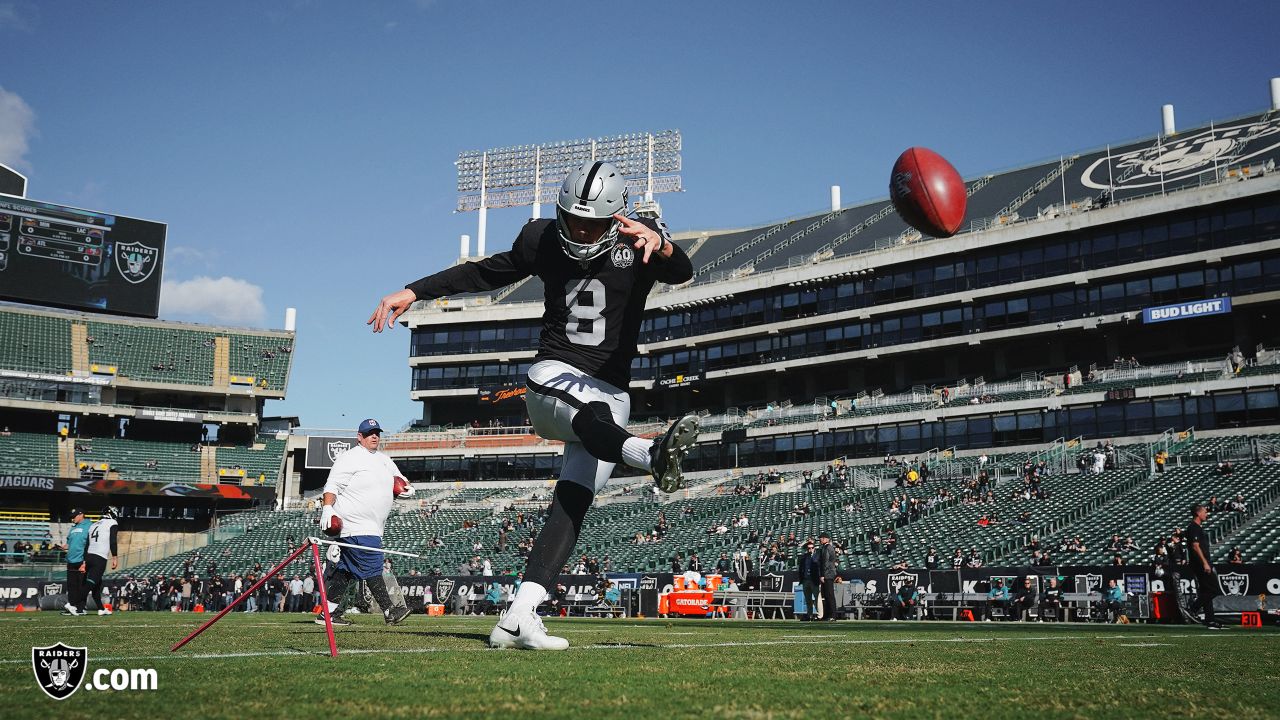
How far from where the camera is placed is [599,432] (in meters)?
5.53

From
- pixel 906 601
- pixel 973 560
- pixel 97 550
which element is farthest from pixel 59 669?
pixel 973 560

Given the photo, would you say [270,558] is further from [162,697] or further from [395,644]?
[162,697]

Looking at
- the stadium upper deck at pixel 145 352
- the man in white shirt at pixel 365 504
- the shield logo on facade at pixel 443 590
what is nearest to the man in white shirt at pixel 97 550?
the man in white shirt at pixel 365 504

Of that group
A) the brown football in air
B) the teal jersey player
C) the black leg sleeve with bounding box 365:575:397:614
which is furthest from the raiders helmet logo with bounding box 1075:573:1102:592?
the teal jersey player

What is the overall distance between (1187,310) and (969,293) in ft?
31.2

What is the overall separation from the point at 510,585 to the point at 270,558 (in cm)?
1969

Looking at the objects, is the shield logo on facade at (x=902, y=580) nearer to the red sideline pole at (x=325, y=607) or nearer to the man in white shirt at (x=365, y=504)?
the man in white shirt at (x=365, y=504)

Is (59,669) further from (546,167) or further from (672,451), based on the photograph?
(546,167)

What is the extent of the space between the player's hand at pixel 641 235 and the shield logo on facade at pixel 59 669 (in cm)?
339

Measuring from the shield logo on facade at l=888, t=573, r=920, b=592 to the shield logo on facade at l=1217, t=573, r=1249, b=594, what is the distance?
6.63 meters

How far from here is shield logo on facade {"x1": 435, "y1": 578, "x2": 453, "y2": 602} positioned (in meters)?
29.9

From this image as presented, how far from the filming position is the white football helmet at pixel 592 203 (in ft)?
18.9

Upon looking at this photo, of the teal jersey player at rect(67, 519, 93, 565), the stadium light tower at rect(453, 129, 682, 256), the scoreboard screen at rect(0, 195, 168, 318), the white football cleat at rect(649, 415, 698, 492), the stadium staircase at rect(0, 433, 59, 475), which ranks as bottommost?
the teal jersey player at rect(67, 519, 93, 565)

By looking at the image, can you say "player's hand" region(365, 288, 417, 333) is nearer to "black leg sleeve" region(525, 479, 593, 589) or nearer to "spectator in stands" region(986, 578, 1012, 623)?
"black leg sleeve" region(525, 479, 593, 589)
